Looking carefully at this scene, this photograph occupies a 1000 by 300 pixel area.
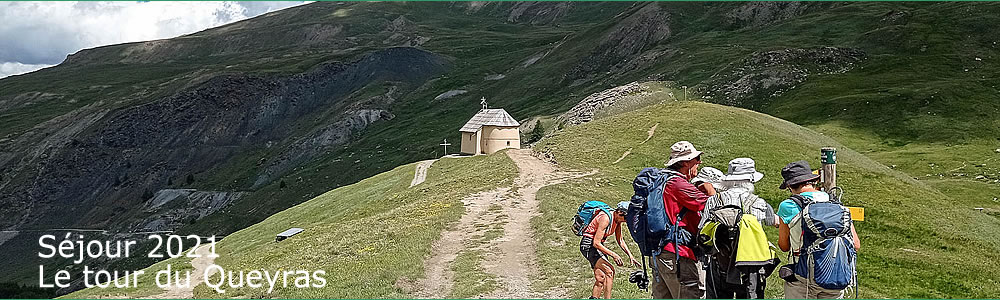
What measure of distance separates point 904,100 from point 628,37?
62044 millimetres

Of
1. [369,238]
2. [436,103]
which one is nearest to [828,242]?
[369,238]

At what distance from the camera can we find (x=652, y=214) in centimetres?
1106

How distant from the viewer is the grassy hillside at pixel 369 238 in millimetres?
20328

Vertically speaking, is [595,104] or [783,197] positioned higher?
[595,104]

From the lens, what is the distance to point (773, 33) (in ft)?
335

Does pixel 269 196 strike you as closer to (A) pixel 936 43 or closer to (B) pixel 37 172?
(B) pixel 37 172

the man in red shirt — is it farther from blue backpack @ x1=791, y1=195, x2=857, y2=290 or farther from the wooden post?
the wooden post

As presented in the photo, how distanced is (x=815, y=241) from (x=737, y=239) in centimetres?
135

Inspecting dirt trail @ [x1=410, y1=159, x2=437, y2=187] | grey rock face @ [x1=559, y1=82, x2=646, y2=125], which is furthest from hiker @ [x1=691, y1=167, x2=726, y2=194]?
grey rock face @ [x1=559, y1=82, x2=646, y2=125]

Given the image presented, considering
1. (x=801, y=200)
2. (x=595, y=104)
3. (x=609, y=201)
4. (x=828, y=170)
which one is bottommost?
(x=609, y=201)

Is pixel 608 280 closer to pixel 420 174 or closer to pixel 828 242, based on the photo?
pixel 828 242

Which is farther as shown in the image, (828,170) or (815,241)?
(828,170)

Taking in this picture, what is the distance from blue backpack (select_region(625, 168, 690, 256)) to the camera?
1102cm

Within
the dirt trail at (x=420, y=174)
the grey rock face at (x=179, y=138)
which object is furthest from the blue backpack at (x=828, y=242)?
the grey rock face at (x=179, y=138)
